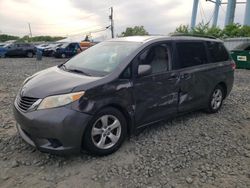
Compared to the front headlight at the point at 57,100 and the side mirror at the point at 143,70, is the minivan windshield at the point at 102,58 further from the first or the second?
the front headlight at the point at 57,100

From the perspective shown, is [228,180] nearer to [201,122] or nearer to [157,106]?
[157,106]

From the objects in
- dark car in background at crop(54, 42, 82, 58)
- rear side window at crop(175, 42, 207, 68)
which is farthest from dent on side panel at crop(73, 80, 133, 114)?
dark car in background at crop(54, 42, 82, 58)

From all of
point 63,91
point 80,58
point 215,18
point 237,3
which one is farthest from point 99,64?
point 215,18

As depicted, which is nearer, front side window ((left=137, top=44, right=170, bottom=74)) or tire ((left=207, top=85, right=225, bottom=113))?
front side window ((left=137, top=44, right=170, bottom=74))

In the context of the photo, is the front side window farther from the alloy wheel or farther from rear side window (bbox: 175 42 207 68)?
the alloy wheel

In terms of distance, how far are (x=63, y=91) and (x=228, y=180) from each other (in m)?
2.27

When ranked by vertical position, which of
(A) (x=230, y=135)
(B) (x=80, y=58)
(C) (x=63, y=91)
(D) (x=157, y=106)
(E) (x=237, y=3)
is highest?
(E) (x=237, y=3)

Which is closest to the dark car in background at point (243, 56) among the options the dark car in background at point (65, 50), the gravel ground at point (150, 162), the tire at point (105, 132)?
the gravel ground at point (150, 162)

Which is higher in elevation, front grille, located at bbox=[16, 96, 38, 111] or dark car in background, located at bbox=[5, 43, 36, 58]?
front grille, located at bbox=[16, 96, 38, 111]

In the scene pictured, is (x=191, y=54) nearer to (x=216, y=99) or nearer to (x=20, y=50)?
(x=216, y=99)

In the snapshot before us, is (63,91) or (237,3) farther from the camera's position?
(237,3)

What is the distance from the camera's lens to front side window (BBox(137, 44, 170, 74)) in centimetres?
391

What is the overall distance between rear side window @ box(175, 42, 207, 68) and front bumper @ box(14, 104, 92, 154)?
2159mm

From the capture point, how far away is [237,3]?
3216 cm
